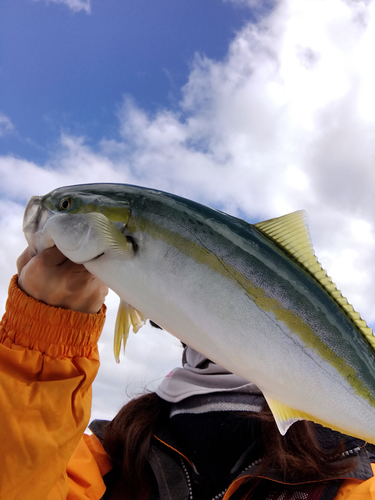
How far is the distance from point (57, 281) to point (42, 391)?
1.97 ft

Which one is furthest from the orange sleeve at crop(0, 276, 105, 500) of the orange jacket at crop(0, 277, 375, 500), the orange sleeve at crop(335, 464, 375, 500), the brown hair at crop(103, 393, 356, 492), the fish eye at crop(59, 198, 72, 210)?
the orange sleeve at crop(335, 464, 375, 500)

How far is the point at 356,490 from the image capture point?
2.19 meters

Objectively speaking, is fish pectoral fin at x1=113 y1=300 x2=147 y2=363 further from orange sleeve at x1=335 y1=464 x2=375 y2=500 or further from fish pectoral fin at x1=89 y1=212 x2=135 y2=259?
orange sleeve at x1=335 y1=464 x2=375 y2=500

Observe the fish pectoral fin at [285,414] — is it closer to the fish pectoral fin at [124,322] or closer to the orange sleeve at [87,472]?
the fish pectoral fin at [124,322]

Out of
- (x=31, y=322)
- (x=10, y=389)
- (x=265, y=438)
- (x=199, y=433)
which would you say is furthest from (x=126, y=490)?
(x=31, y=322)

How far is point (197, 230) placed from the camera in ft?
4.98

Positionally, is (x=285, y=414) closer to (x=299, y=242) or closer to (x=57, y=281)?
(x=299, y=242)

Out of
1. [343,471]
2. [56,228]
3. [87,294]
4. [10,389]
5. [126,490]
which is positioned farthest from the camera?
[126,490]

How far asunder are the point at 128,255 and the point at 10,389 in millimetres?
1031

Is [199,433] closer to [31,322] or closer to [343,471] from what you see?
[343,471]

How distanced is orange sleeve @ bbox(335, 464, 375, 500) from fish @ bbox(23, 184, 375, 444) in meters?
1.09

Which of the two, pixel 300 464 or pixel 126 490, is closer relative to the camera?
pixel 300 464

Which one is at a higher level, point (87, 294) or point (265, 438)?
point (87, 294)

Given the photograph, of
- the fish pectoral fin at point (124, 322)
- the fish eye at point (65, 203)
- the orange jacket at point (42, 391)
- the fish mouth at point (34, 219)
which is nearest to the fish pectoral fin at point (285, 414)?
the fish pectoral fin at point (124, 322)
